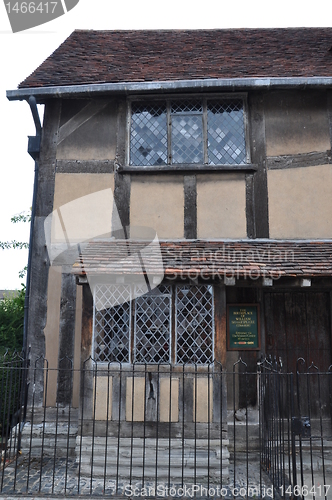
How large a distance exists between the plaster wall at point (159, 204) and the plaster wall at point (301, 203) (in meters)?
1.56

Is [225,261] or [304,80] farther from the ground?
[304,80]

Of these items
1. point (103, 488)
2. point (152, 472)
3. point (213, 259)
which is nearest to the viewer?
point (103, 488)

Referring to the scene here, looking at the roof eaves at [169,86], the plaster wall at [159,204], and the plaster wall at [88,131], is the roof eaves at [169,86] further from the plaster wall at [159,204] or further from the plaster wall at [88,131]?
the plaster wall at [159,204]

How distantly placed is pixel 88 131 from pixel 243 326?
4.34 meters

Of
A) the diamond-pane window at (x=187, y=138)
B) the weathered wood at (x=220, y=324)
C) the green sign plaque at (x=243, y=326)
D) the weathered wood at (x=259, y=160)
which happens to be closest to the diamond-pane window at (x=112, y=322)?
the weathered wood at (x=220, y=324)

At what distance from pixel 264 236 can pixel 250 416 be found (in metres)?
2.87

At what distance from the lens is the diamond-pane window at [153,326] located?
5871mm

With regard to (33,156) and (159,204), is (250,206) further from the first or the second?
(33,156)

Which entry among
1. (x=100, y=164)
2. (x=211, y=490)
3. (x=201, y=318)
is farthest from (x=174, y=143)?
(x=211, y=490)

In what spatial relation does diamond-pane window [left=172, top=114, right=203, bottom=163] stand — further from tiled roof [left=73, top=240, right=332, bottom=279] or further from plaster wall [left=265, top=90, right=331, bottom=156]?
tiled roof [left=73, top=240, right=332, bottom=279]

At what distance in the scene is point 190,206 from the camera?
706cm

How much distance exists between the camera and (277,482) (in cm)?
473

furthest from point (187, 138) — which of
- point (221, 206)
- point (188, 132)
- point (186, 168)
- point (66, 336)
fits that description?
point (66, 336)

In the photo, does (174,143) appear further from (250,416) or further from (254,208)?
(250,416)
